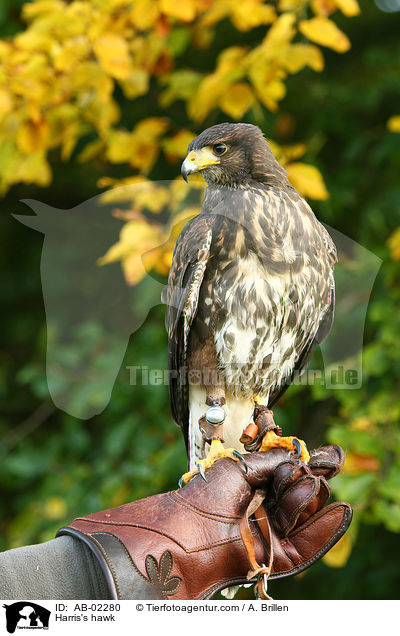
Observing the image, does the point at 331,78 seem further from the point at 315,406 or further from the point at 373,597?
the point at 373,597

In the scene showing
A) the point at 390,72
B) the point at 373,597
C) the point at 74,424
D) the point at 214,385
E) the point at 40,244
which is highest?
the point at 390,72

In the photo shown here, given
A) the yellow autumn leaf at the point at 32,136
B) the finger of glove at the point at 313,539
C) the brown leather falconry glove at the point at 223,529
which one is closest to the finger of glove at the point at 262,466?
the brown leather falconry glove at the point at 223,529

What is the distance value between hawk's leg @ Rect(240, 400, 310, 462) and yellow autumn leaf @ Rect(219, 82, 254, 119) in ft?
3.44

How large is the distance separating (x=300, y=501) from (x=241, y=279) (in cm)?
59

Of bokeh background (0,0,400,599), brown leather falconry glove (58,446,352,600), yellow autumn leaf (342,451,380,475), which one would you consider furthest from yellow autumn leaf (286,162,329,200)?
yellow autumn leaf (342,451,380,475)

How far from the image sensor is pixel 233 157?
5.97 ft

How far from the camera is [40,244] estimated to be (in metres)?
3.81

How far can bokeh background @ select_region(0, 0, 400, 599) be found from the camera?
236cm

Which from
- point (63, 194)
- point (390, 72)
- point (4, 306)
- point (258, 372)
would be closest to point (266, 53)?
point (258, 372)

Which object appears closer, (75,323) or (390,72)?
(75,323)

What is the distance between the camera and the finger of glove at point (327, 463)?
5.71ft

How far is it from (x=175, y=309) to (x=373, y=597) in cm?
232

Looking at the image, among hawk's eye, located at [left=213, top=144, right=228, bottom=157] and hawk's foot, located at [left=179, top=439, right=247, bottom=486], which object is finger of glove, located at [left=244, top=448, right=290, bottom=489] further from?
hawk's eye, located at [left=213, top=144, right=228, bottom=157]
